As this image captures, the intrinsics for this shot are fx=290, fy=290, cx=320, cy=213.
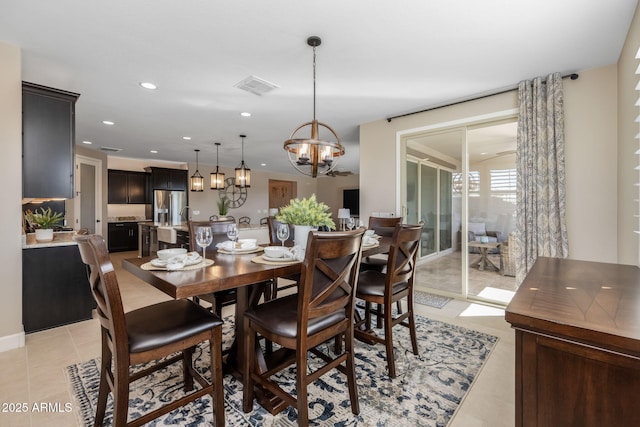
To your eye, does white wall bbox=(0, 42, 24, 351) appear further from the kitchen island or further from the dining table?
the dining table

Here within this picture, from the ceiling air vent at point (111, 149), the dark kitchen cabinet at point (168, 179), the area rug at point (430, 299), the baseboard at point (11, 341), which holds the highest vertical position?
the ceiling air vent at point (111, 149)

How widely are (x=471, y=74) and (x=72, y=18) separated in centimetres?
336

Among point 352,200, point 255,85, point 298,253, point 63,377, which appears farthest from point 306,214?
point 352,200

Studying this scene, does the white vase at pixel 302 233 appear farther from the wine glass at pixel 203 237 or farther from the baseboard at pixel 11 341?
the baseboard at pixel 11 341

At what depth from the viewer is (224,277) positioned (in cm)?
141

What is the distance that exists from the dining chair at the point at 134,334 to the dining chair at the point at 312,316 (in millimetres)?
220

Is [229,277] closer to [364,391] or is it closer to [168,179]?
[364,391]

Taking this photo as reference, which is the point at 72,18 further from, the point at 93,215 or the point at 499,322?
the point at 93,215

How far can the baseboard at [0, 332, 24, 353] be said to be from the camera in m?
2.36

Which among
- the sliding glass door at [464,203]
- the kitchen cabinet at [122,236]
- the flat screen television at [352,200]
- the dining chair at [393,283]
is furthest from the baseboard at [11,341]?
the flat screen television at [352,200]

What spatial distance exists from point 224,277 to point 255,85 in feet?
7.93

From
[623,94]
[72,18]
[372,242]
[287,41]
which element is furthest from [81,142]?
[623,94]

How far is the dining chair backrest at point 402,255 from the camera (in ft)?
6.55

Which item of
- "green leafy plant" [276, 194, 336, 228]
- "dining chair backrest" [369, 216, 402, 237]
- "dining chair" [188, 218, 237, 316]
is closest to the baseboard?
"dining chair" [188, 218, 237, 316]
